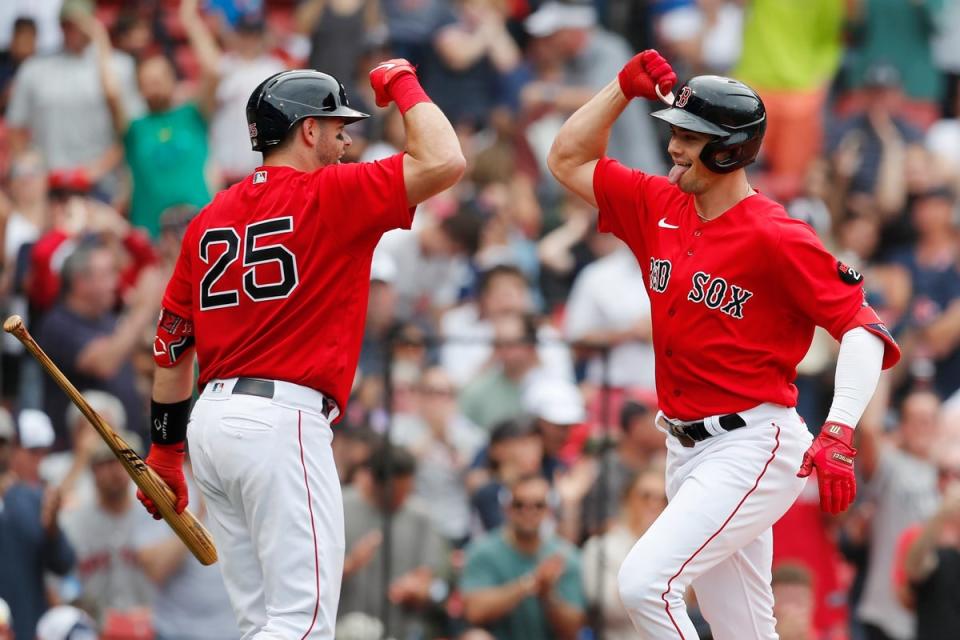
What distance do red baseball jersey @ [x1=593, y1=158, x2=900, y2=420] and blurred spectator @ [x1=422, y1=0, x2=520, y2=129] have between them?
7506 millimetres

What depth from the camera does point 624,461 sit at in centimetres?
941

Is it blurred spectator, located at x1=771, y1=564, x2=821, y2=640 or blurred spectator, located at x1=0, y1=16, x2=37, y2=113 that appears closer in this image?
blurred spectator, located at x1=771, y1=564, x2=821, y2=640

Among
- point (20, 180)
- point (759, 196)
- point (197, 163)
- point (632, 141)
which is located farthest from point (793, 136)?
point (759, 196)

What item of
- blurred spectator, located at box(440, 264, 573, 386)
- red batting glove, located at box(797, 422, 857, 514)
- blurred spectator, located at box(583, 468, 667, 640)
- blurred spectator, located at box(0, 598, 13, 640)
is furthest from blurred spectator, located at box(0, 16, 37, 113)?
red batting glove, located at box(797, 422, 857, 514)

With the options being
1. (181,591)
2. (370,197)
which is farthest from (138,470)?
(181,591)

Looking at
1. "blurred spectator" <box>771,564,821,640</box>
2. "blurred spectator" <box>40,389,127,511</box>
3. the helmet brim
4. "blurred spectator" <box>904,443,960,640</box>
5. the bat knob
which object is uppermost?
the helmet brim

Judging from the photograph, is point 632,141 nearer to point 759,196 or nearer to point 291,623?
point 759,196

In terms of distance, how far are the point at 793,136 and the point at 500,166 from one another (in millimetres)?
2682

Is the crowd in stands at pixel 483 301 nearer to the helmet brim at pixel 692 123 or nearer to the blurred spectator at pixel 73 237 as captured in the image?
the blurred spectator at pixel 73 237

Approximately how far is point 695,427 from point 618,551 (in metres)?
3.09

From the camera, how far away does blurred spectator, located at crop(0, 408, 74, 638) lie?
29.0 ft

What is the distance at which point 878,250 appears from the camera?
41.4 ft

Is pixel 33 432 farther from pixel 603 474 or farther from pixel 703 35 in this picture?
pixel 703 35

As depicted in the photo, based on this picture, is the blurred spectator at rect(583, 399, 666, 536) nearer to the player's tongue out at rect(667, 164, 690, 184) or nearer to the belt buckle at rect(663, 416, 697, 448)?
the belt buckle at rect(663, 416, 697, 448)
